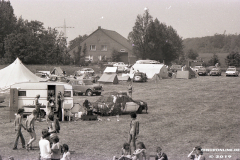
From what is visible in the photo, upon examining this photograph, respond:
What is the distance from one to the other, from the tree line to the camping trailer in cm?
3942

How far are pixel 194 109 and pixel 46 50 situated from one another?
44.7 metres

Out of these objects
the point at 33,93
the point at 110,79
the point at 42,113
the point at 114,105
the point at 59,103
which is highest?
the point at 110,79

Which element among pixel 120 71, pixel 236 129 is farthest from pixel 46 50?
pixel 236 129

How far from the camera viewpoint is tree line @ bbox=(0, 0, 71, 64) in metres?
56.4

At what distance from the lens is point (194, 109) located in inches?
831

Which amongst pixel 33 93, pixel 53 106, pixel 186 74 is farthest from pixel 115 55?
pixel 53 106

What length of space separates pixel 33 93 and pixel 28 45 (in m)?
41.2

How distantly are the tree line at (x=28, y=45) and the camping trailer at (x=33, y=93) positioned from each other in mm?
39422

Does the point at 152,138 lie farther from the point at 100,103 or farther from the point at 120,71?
the point at 120,71

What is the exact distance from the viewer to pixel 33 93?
18062 mm

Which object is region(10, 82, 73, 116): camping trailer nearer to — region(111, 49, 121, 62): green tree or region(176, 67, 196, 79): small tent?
region(176, 67, 196, 79): small tent

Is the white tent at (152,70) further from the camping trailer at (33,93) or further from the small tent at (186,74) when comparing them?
the camping trailer at (33,93)

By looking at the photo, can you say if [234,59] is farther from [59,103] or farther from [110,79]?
[59,103]

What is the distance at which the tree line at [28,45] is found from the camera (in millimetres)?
56406
